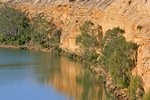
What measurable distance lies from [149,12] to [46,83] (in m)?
10.8

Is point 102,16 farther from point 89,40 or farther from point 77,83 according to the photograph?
point 77,83

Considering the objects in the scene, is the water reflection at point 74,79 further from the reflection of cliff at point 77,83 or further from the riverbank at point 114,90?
the riverbank at point 114,90

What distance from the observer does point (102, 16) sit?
3634 cm

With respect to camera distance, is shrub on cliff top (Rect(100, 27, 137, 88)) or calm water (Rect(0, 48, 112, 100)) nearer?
shrub on cliff top (Rect(100, 27, 137, 88))

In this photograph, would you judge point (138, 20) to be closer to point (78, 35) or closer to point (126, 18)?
point (126, 18)

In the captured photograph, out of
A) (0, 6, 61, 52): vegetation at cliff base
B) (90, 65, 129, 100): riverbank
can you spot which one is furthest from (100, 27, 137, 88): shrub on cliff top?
(0, 6, 61, 52): vegetation at cliff base

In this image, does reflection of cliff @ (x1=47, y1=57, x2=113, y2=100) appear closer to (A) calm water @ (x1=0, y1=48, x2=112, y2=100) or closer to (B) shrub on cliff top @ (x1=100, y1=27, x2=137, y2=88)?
(A) calm water @ (x1=0, y1=48, x2=112, y2=100)

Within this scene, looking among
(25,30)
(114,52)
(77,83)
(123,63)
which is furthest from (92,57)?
(25,30)

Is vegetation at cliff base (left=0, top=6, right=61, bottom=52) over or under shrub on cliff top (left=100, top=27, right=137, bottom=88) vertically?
over

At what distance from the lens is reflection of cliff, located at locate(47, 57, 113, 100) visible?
82.3 feet

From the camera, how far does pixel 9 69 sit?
109 feet

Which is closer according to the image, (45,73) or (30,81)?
(30,81)

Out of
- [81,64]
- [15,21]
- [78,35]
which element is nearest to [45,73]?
[81,64]

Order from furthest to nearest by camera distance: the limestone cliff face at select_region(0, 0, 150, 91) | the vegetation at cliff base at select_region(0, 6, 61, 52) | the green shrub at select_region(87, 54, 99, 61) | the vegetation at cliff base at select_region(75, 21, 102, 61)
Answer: the vegetation at cliff base at select_region(0, 6, 61, 52) < the vegetation at cliff base at select_region(75, 21, 102, 61) < the green shrub at select_region(87, 54, 99, 61) < the limestone cliff face at select_region(0, 0, 150, 91)
